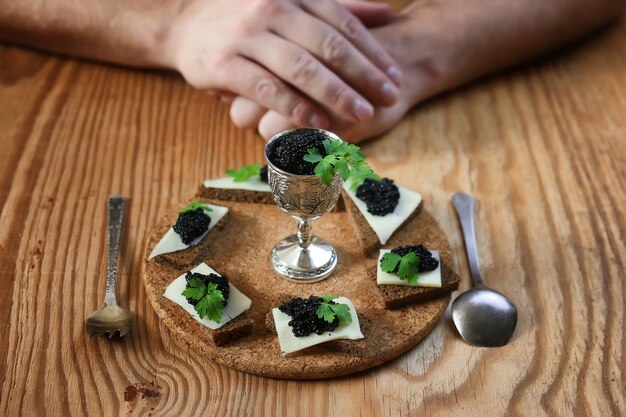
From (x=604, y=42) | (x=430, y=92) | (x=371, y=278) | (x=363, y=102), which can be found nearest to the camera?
(x=371, y=278)

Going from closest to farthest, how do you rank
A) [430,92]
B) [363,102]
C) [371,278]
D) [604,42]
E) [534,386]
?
[534,386], [371,278], [363,102], [430,92], [604,42]

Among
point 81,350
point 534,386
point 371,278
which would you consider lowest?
point 534,386

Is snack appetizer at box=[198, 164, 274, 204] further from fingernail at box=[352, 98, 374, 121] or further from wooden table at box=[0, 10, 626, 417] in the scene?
fingernail at box=[352, 98, 374, 121]

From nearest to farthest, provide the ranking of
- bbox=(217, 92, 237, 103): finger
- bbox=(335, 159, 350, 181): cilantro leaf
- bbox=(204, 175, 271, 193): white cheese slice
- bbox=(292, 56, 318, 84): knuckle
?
bbox=(335, 159, 350, 181): cilantro leaf, bbox=(204, 175, 271, 193): white cheese slice, bbox=(292, 56, 318, 84): knuckle, bbox=(217, 92, 237, 103): finger

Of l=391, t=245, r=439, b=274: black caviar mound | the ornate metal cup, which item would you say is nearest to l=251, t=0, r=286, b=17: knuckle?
the ornate metal cup

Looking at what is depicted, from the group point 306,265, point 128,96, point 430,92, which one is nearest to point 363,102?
point 430,92

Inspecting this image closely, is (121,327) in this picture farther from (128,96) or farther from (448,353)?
(128,96)

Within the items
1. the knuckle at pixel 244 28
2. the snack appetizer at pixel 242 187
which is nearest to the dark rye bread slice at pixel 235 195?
the snack appetizer at pixel 242 187
